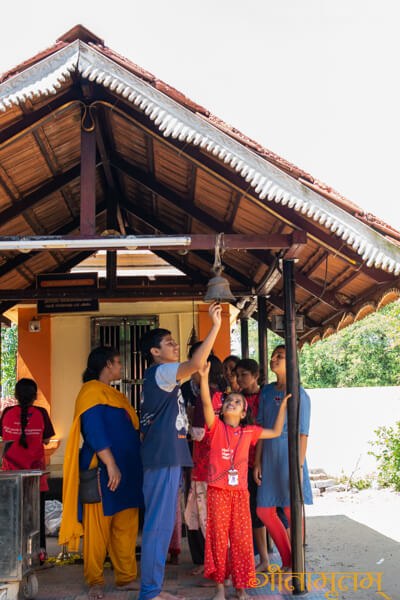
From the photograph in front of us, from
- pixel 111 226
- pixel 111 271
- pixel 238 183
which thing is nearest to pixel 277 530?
pixel 238 183

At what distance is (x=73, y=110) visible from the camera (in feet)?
17.6

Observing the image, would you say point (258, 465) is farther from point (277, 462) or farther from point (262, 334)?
point (262, 334)

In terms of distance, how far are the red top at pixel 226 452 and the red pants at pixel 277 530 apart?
0.64 m

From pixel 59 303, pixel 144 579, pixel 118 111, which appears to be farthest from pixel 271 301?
pixel 144 579

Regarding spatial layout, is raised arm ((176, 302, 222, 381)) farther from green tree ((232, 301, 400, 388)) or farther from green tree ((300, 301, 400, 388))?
green tree ((300, 301, 400, 388))

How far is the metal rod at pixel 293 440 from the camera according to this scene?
5.09m

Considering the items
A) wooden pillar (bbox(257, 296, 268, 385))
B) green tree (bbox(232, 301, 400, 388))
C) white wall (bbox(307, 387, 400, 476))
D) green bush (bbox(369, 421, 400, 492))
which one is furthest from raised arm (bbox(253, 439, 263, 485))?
green tree (bbox(232, 301, 400, 388))

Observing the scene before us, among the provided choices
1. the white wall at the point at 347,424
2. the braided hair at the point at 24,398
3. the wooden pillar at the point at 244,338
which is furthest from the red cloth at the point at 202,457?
the white wall at the point at 347,424

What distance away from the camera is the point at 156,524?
4523 millimetres

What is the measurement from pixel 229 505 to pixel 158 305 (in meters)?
5.67

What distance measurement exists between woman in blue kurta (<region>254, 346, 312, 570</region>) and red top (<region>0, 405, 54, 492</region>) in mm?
2022

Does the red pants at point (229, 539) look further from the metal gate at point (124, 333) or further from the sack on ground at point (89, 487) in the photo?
the metal gate at point (124, 333)

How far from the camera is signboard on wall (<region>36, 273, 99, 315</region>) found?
28.2 ft

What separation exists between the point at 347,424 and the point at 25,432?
1146cm
